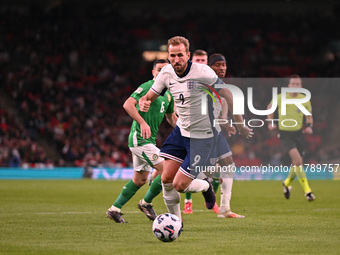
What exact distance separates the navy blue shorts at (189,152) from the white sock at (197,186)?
6.8 inches

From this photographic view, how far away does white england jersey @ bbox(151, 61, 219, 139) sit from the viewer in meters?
7.30

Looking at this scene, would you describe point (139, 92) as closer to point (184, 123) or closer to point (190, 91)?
point (184, 123)

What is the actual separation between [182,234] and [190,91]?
1.61 meters

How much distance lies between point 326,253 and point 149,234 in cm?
228

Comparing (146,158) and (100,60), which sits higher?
(100,60)

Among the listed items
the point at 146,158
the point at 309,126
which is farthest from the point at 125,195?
the point at 309,126

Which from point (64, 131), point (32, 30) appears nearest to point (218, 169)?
point (64, 131)

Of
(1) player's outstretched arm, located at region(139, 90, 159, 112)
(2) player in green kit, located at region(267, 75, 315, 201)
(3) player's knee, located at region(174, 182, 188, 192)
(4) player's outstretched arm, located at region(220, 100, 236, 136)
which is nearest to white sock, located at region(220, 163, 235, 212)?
(4) player's outstretched arm, located at region(220, 100, 236, 136)

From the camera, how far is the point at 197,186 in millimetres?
7512

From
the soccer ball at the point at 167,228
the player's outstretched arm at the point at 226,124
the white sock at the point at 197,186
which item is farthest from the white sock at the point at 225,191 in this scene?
the soccer ball at the point at 167,228

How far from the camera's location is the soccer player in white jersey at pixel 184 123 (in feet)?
23.7

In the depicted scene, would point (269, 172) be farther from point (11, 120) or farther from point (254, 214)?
point (254, 214)

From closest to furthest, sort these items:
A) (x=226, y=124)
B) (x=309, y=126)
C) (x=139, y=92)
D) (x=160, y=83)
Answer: (x=160, y=83) → (x=139, y=92) → (x=226, y=124) → (x=309, y=126)

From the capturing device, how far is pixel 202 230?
7.73 meters
